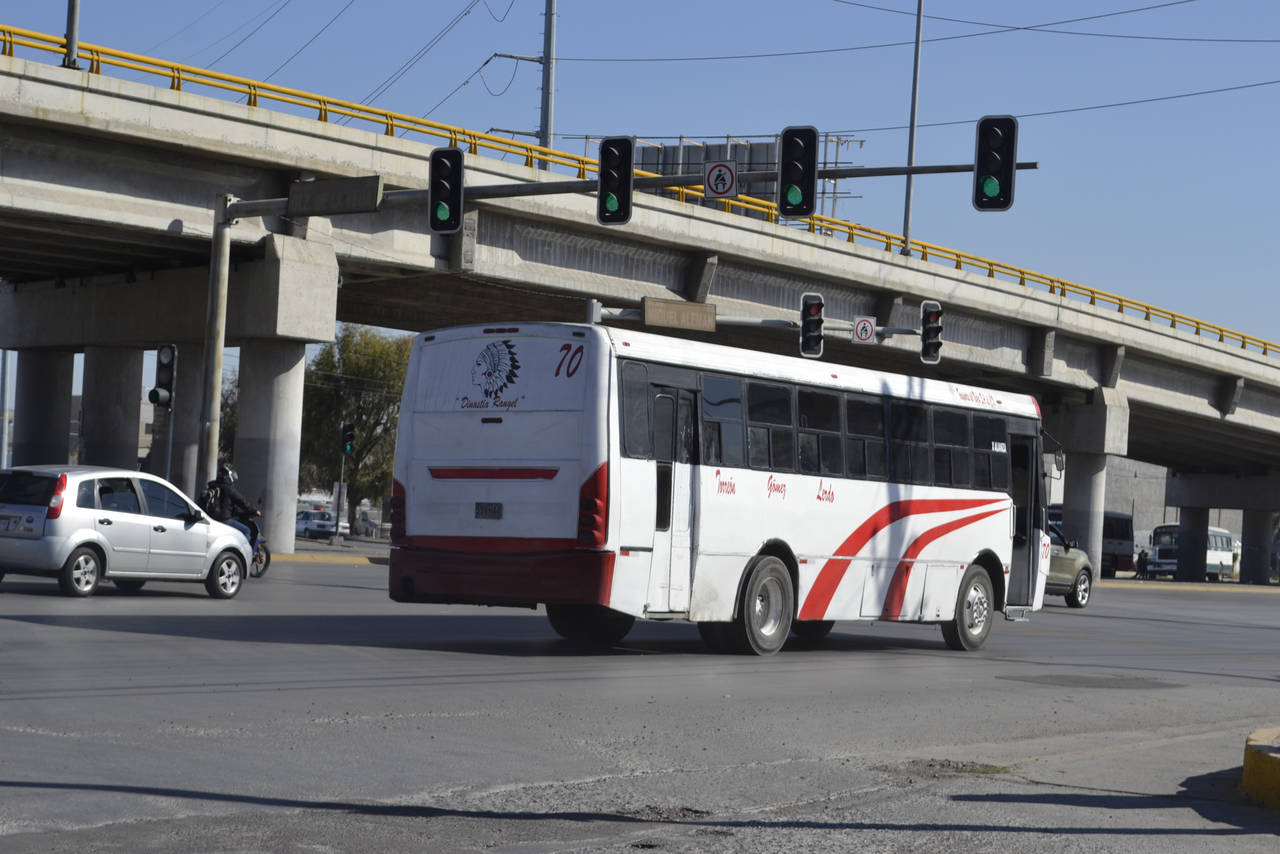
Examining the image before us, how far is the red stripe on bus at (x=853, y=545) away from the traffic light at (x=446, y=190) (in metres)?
7.74

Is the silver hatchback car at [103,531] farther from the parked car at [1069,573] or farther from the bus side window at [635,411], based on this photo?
the parked car at [1069,573]

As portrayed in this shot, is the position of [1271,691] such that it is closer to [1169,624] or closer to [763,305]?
[1169,624]

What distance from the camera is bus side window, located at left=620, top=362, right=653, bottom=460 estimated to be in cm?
1483

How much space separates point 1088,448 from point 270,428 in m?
32.1

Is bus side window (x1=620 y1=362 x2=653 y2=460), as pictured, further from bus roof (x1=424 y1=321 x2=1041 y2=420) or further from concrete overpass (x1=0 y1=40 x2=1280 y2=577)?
concrete overpass (x1=0 y1=40 x2=1280 y2=577)

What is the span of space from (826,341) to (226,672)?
112 feet

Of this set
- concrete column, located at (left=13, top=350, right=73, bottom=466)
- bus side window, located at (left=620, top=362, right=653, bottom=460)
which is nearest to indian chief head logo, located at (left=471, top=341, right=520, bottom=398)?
bus side window, located at (left=620, top=362, right=653, bottom=460)

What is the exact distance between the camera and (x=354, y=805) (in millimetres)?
7258

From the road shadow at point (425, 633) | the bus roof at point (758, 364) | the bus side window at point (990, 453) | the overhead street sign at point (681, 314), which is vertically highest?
the overhead street sign at point (681, 314)

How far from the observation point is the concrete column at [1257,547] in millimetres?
80938

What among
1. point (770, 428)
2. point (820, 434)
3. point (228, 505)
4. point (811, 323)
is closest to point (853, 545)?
point (820, 434)

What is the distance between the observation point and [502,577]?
14812 millimetres

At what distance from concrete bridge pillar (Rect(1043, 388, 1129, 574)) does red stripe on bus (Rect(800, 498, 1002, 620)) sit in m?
36.9

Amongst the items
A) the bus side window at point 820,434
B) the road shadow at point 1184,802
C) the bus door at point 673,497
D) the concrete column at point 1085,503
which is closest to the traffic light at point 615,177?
the bus side window at point 820,434
